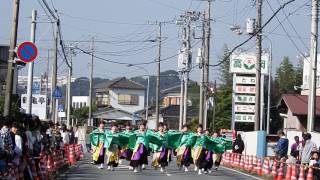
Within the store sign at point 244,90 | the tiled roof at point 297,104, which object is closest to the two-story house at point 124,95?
the store sign at point 244,90

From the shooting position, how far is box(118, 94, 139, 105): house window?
115619 mm

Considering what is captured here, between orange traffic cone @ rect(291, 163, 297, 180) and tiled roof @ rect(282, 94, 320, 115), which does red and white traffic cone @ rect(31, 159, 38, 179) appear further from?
tiled roof @ rect(282, 94, 320, 115)

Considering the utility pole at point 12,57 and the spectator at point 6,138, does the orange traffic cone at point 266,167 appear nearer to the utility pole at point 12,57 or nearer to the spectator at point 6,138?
the utility pole at point 12,57

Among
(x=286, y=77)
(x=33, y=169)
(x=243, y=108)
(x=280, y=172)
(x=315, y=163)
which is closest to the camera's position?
(x=33, y=169)

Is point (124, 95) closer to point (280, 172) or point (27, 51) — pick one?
point (280, 172)

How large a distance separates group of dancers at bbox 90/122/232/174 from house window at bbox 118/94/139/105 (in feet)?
286

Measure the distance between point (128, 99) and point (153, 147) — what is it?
291 ft

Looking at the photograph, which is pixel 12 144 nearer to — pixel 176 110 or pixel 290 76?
pixel 176 110

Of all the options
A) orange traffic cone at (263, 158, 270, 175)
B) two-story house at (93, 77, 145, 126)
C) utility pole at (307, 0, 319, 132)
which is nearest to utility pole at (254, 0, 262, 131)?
utility pole at (307, 0, 319, 132)

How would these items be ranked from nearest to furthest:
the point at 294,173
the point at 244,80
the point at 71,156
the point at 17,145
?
1. the point at 17,145
2. the point at 294,173
3. the point at 71,156
4. the point at 244,80

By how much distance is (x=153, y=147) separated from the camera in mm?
27625

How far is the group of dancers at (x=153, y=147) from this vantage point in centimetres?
2720

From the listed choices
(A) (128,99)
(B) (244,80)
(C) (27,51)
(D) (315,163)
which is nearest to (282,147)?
(D) (315,163)

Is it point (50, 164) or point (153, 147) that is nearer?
point (50, 164)
